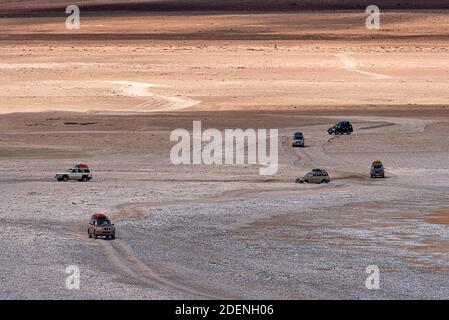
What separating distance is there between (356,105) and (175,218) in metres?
50.9

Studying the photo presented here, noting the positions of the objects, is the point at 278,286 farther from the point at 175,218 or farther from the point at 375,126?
the point at 375,126

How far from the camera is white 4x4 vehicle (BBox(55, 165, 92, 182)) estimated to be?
61156 millimetres

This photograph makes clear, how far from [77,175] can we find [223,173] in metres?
8.15

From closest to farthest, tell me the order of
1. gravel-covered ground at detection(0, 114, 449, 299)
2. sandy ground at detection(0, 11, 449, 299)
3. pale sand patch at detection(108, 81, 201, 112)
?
gravel-covered ground at detection(0, 114, 449, 299), sandy ground at detection(0, 11, 449, 299), pale sand patch at detection(108, 81, 201, 112)

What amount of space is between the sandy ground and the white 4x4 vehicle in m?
0.60

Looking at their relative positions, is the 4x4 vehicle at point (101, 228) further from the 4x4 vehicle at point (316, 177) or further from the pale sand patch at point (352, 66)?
the pale sand patch at point (352, 66)

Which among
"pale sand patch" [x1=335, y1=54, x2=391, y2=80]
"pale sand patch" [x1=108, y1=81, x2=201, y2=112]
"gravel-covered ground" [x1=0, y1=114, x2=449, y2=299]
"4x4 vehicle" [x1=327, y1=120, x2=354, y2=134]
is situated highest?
"pale sand patch" [x1=335, y1=54, x2=391, y2=80]

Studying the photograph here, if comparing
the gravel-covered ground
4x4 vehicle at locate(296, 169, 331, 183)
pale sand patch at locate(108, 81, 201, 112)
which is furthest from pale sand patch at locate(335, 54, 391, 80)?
4x4 vehicle at locate(296, 169, 331, 183)

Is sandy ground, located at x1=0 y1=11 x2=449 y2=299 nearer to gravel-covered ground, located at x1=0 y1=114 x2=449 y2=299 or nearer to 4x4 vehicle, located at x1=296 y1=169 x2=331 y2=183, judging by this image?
gravel-covered ground, located at x1=0 y1=114 x2=449 y2=299

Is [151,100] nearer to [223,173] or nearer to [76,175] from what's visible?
[223,173]

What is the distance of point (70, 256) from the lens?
41219 millimetres

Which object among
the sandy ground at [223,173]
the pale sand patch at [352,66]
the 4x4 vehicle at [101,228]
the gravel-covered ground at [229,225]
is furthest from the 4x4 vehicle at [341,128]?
the pale sand patch at [352,66]

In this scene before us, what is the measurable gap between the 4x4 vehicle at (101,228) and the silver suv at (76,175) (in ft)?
54.3
